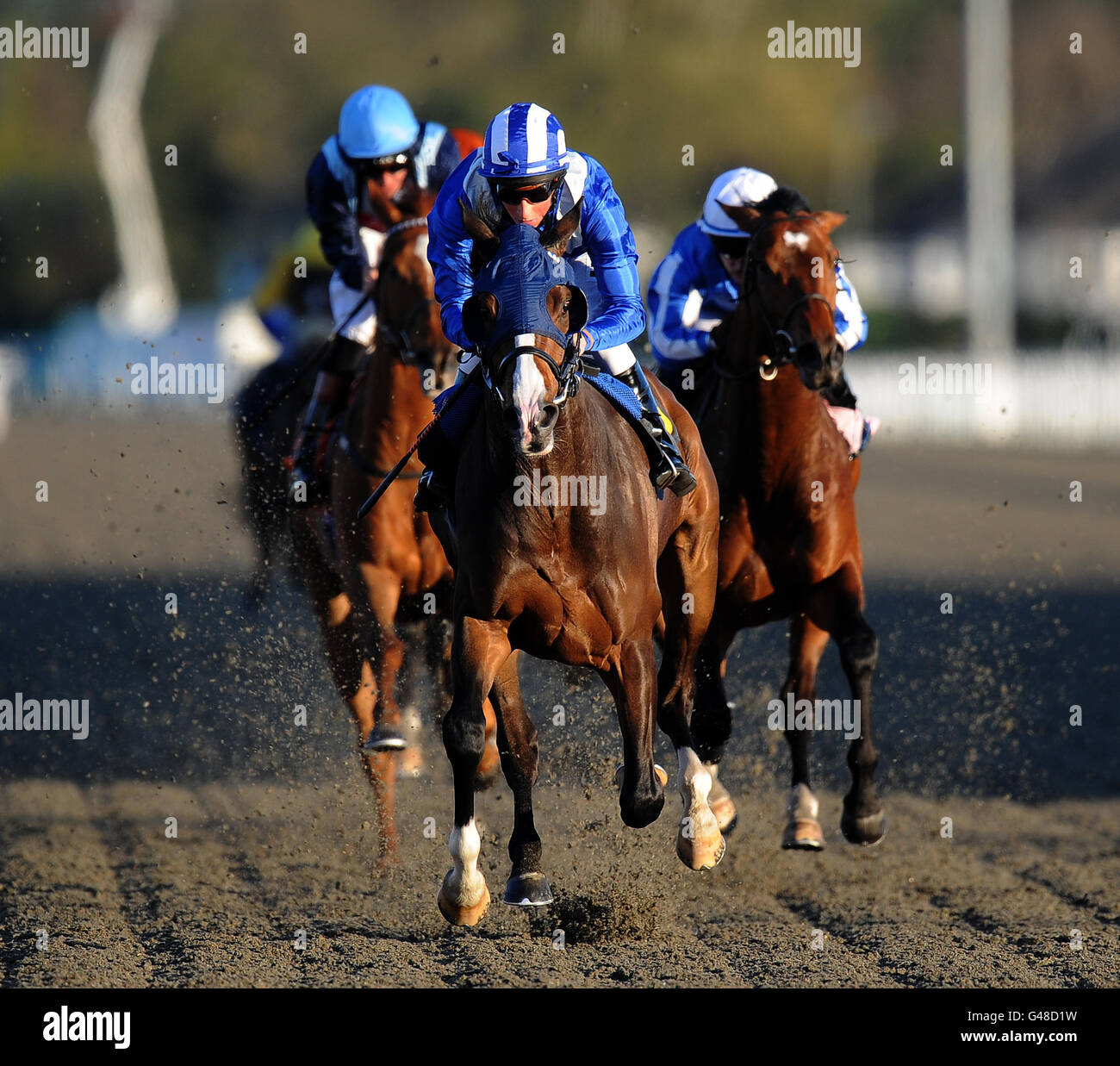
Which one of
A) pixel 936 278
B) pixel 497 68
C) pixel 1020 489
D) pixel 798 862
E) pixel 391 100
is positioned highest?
pixel 497 68

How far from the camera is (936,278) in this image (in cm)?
4875

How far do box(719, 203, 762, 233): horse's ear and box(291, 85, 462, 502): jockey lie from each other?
1423mm

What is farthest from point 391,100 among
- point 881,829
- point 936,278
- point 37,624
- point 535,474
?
point 936,278

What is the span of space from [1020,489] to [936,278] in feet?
112

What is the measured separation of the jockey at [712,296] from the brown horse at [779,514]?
23cm

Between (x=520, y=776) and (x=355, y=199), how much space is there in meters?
2.97

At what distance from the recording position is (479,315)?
4.00 m

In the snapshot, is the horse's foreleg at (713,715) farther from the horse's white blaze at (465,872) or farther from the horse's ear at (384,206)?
the horse's ear at (384,206)

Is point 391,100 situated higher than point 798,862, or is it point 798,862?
point 391,100

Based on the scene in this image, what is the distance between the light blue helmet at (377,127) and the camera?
6.34 m

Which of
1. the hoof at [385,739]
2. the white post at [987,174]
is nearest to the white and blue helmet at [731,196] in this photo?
the hoof at [385,739]


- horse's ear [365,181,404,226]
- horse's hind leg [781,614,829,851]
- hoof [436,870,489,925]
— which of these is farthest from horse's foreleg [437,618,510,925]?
horse's ear [365,181,404,226]

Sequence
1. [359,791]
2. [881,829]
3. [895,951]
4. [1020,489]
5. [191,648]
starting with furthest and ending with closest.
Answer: [1020,489] < [191,648] < [359,791] < [881,829] < [895,951]
